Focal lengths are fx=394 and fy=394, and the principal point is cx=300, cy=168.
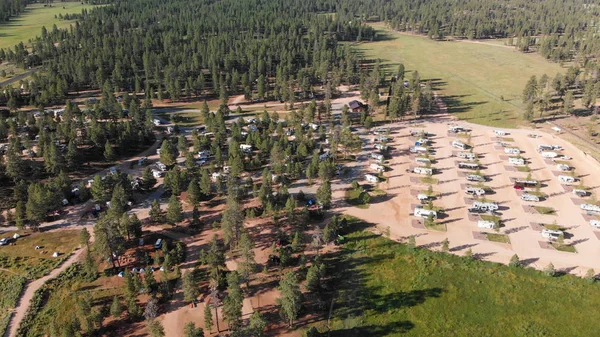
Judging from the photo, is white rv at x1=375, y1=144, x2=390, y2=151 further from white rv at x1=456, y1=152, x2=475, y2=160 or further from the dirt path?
the dirt path

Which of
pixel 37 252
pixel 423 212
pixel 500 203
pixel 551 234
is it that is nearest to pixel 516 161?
pixel 500 203

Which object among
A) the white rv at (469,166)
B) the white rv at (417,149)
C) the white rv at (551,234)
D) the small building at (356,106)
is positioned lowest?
the white rv at (551,234)

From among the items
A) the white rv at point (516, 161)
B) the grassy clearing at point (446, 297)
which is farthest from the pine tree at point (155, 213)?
the white rv at point (516, 161)

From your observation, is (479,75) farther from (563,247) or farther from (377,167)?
(563,247)

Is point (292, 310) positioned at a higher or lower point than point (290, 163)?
lower

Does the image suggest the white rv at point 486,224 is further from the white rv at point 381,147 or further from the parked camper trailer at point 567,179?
the white rv at point 381,147

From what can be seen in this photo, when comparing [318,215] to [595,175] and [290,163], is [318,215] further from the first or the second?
[595,175]

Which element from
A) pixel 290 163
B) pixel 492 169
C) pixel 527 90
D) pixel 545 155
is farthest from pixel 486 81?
pixel 290 163
